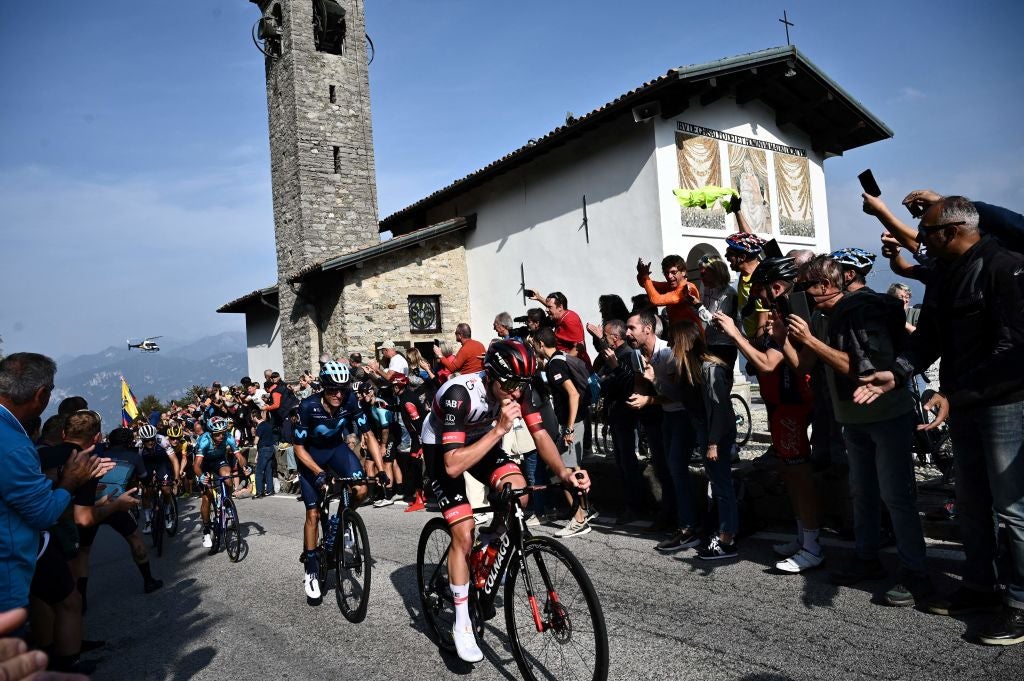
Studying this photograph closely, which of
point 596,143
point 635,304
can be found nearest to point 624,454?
point 635,304

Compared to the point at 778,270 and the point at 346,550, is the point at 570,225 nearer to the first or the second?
the point at 778,270

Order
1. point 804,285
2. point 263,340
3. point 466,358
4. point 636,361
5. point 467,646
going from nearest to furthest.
→ point 467,646, point 804,285, point 636,361, point 466,358, point 263,340

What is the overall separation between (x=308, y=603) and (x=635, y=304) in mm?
5186

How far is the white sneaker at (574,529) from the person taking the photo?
7277 millimetres

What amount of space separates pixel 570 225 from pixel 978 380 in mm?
15239

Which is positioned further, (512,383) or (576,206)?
(576,206)

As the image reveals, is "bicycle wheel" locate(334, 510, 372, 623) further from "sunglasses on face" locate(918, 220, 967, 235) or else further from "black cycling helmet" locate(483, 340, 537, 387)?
"sunglasses on face" locate(918, 220, 967, 235)

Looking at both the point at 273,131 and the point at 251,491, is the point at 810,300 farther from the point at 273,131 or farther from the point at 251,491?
the point at 273,131

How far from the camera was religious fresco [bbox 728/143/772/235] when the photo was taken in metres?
17.3

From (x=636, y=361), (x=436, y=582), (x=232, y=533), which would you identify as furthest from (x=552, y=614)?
(x=232, y=533)

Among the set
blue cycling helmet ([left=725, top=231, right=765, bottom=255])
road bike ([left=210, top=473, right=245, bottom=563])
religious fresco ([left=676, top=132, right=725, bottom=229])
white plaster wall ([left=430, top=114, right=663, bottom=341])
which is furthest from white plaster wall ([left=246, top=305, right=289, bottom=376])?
blue cycling helmet ([left=725, top=231, right=765, bottom=255])

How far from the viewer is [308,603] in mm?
6137

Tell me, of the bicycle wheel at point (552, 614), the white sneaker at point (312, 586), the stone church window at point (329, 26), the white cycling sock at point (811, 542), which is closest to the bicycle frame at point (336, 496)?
the white sneaker at point (312, 586)

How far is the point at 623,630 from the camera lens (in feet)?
14.6
